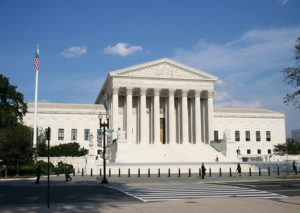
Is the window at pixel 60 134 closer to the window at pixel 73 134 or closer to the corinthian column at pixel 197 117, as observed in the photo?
the window at pixel 73 134

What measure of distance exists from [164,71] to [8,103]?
31.7 metres

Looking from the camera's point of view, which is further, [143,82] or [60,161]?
[143,82]

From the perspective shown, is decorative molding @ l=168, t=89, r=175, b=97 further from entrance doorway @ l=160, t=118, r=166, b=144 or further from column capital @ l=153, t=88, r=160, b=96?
entrance doorway @ l=160, t=118, r=166, b=144

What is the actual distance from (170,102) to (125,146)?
20137 millimetres

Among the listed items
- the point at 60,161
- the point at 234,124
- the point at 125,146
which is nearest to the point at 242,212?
the point at 60,161

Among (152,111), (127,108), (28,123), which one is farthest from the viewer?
(28,123)

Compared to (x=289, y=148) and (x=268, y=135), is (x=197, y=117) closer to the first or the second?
(x=289, y=148)

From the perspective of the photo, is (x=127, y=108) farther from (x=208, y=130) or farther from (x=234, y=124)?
(x=234, y=124)

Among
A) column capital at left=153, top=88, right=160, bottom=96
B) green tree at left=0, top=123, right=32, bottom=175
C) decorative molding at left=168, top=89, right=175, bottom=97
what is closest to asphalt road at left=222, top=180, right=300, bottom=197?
green tree at left=0, top=123, right=32, bottom=175

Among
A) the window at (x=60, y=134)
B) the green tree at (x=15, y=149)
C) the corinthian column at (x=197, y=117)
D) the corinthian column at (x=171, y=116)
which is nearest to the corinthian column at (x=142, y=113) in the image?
the corinthian column at (x=171, y=116)

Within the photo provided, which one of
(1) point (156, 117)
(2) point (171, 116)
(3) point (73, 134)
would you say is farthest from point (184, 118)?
(3) point (73, 134)

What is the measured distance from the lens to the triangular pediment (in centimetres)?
8038

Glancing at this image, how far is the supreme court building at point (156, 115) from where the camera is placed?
242ft

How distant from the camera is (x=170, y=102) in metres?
81.2
